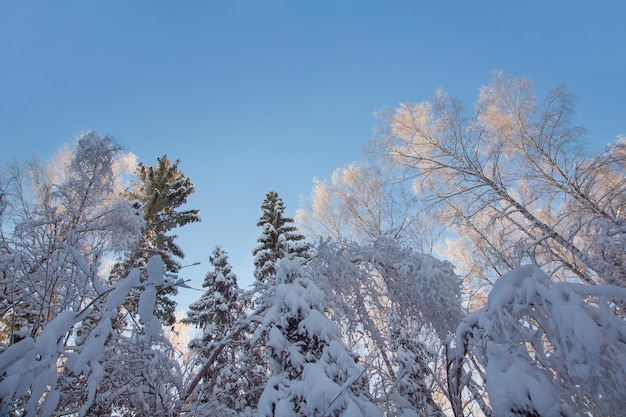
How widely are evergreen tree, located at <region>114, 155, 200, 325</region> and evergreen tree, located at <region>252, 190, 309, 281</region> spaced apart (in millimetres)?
2639

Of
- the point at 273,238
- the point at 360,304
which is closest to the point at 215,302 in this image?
the point at 273,238

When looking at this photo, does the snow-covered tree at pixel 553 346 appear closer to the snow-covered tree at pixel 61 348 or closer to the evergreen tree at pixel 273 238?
the snow-covered tree at pixel 61 348

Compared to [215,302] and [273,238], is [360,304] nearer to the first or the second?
[215,302]

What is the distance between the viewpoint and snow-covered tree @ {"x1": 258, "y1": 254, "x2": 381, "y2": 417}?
8.52 feet

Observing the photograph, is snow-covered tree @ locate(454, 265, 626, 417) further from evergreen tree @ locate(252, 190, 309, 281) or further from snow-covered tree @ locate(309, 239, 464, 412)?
evergreen tree @ locate(252, 190, 309, 281)

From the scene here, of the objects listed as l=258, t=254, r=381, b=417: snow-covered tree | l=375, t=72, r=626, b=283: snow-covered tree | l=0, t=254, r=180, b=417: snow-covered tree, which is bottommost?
l=0, t=254, r=180, b=417: snow-covered tree

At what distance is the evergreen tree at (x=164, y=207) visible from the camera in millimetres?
10727

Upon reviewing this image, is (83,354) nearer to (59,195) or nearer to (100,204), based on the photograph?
(59,195)

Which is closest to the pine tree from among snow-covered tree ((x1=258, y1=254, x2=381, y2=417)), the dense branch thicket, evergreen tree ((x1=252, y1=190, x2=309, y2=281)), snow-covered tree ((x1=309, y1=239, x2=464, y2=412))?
the dense branch thicket

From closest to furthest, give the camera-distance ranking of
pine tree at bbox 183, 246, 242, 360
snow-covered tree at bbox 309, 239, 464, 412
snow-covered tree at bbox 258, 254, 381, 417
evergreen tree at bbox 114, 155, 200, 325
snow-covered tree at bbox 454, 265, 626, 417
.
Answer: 1. snow-covered tree at bbox 454, 265, 626, 417
2. snow-covered tree at bbox 258, 254, 381, 417
3. snow-covered tree at bbox 309, 239, 464, 412
4. pine tree at bbox 183, 246, 242, 360
5. evergreen tree at bbox 114, 155, 200, 325

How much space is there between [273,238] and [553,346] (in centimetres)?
1092

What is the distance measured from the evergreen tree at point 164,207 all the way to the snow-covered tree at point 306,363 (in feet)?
27.3

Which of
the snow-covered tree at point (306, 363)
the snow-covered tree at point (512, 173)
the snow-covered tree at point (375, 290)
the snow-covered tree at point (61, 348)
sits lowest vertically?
the snow-covered tree at point (61, 348)

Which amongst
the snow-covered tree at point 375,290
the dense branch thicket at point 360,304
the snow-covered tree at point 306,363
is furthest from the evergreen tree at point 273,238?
the snow-covered tree at point 306,363
